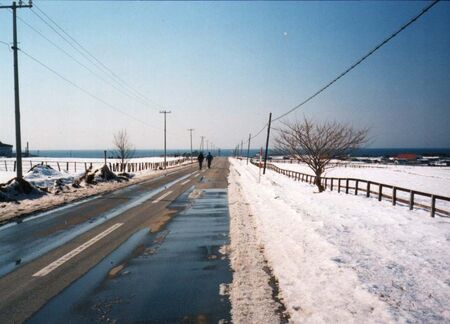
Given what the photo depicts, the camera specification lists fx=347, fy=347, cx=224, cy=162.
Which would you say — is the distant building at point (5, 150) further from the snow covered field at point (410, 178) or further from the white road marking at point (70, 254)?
the white road marking at point (70, 254)

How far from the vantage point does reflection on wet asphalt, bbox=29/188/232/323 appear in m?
4.38

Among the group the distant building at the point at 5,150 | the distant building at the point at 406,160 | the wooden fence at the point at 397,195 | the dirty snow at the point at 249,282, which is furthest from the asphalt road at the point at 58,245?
the distant building at the point at 406,160

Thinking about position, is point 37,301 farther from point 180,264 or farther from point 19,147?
point 19,147

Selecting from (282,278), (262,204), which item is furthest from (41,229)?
(262,204)

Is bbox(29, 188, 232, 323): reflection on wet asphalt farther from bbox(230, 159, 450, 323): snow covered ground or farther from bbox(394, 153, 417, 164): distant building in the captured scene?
bbox(394, 153, 417, 164): distant building

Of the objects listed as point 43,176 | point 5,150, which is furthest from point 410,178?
point 5,150

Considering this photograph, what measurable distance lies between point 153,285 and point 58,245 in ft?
11.2

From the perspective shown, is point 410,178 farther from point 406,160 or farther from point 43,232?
point 406,160

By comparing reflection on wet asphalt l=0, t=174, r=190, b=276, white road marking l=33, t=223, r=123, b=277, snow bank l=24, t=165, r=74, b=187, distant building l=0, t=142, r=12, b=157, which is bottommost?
reflection on wet asphalt l=0, t=174, r=190, b=276

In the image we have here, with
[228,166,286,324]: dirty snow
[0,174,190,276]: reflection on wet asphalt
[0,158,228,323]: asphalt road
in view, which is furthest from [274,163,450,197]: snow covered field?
[228,166,286,324]: dirty snow

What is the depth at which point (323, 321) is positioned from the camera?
4199 millimetres

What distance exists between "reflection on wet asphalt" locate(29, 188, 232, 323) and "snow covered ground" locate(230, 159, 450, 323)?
109cm

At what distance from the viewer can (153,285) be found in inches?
214

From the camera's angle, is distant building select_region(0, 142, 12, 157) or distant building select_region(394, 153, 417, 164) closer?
distant building select_region(0, 142, 12, 157)
